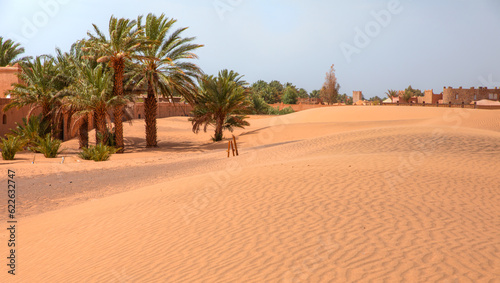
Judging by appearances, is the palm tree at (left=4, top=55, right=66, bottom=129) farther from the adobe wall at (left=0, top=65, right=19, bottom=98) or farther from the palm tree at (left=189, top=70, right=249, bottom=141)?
the palm tree at (left=189, top=70, right=249, bottom=141)

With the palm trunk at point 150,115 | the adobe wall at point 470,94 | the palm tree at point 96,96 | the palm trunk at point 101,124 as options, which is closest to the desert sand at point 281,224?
the palm tree at point 96,96

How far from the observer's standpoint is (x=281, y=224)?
6395 millimetres

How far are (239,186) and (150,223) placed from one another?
2.58 m

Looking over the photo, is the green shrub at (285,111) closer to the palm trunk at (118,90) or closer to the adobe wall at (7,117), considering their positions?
the adobe wall at (7,117)

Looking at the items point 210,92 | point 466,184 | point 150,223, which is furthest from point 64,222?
point 210,92

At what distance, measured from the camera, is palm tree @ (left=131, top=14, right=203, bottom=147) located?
24.0 meters

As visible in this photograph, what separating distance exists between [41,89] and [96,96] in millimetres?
5084

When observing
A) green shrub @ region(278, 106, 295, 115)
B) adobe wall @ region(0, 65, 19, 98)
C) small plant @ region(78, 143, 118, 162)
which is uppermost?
adobe wall @ region(0, 65, 19, 98)

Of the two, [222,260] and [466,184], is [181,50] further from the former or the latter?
[222,260]

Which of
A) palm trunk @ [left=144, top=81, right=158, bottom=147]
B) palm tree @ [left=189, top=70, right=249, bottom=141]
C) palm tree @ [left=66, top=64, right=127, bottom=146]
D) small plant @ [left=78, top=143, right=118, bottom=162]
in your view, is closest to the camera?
small plant @ [left=78, top=143, right=118, bottom=162]

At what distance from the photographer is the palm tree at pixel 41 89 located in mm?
24141

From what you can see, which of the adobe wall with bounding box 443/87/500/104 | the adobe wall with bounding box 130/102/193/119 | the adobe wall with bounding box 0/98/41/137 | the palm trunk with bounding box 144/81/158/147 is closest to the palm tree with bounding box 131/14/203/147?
Result: the palm trunk with bounding box 144/81/158/147

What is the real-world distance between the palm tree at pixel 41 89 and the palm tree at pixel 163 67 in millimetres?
4743

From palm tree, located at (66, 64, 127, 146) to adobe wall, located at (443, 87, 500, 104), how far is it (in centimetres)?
5183
